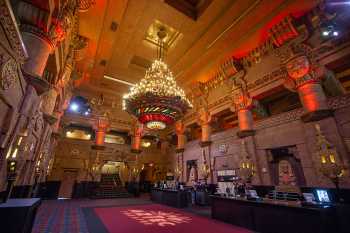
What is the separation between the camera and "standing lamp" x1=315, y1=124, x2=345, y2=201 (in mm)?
5022

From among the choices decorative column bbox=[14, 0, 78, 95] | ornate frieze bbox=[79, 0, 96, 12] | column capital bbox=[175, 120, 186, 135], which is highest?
ornate frieze bbox=[79, 0, 96, 12]

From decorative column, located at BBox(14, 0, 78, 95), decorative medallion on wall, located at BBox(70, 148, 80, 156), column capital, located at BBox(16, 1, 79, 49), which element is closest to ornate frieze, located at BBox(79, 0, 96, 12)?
column capital, located at BBox(16, 1, 79, 49)

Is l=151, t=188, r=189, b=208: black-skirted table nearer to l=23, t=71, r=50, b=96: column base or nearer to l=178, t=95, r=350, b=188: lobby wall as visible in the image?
l=178, t=95, r=350, b=188: lobby wall

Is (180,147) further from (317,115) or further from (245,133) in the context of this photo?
(317,115)


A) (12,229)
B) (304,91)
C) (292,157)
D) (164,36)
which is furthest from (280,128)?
(12,229)

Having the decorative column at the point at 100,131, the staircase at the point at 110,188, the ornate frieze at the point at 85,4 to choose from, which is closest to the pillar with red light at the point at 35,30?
the ornate frieze at the point at 85,4

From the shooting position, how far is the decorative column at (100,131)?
13.3m

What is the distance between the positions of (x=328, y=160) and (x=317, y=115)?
159 cm

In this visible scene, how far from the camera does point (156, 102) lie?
18.2ft

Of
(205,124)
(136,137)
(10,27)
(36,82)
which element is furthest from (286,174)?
(136,137)

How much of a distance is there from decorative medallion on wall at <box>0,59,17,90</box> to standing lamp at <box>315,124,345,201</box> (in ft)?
25.6

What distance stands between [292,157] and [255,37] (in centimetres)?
540

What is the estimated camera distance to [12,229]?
247 cm

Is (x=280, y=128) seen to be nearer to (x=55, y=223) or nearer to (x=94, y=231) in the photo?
(x=94, y=231)
